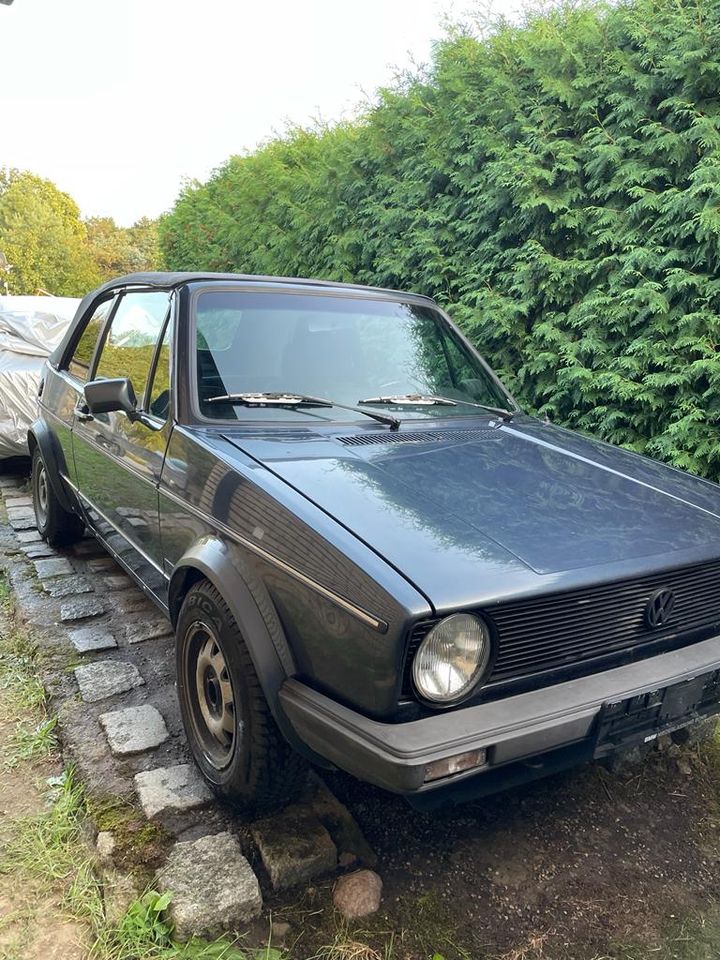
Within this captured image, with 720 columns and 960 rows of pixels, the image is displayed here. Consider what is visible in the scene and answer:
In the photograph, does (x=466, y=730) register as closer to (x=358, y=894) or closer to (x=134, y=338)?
(x=358, y=894)

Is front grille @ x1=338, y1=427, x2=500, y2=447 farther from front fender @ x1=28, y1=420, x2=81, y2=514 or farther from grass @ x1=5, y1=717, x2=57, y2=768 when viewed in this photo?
front fender @ x1=28, y1=420, x2=81, y2=514

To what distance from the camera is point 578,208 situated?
201 inches

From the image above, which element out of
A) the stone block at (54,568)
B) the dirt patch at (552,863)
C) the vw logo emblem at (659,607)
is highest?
the vw logo emblem at (659,607)

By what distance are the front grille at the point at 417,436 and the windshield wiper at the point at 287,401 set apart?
0.30 feet

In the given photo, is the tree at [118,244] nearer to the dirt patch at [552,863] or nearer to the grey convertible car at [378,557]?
the grey convertible car at [378,557]

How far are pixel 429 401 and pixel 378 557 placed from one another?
141 centimetres

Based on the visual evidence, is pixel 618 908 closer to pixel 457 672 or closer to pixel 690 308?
pixel 457 672

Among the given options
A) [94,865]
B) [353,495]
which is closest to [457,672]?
[353,495]

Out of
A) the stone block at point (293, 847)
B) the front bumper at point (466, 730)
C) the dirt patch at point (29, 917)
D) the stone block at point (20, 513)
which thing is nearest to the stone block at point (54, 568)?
the stone block at point (20, 513)

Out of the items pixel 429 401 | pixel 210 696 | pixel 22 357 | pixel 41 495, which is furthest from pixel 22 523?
pixel 429 401

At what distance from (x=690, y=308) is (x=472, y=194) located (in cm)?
233

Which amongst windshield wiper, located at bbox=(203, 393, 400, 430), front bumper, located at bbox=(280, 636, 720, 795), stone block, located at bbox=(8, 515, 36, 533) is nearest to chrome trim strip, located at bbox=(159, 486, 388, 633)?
front bumper, located at bbox=(280, 636, 720, 795)

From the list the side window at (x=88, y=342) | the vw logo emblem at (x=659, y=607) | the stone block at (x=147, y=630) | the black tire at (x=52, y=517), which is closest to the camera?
the vw logo emblem at (x=659, y=607)

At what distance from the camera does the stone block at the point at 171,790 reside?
2.18 m
